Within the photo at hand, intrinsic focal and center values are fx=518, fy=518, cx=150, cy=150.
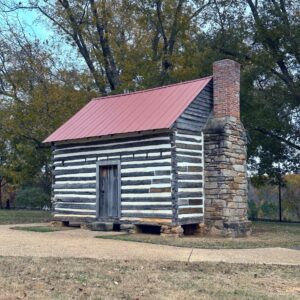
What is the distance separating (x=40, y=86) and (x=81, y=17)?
192 inches

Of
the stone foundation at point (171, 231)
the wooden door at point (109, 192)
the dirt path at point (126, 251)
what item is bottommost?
the dirt path at point (126, 251)

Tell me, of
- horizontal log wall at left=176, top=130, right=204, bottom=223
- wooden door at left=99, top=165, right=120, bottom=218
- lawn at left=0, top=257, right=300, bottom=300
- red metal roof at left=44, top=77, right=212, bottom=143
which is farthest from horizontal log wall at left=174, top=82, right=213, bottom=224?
lawn at left=0, top=257, right=300, bottom=300

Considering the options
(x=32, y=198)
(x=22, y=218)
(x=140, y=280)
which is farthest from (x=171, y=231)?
(x=32, y=198)

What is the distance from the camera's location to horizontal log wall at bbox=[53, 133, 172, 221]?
17688mm

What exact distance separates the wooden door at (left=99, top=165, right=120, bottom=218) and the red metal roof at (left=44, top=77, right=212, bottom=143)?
145 cm

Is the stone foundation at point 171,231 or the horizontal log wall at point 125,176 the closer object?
the stone foundation at point 171,231

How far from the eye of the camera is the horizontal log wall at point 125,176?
17688 millimetres

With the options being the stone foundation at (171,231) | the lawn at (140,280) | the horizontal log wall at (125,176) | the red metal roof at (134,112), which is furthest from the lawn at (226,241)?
the lawn at (140,280)

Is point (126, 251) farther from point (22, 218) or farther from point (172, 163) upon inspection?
point (22, 218)

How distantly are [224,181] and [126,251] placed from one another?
6138 mm

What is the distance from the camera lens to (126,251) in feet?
42.9

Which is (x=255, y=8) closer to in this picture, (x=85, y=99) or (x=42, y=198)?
(x=85, y=99)

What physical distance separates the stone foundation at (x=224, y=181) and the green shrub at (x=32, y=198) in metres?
21.9

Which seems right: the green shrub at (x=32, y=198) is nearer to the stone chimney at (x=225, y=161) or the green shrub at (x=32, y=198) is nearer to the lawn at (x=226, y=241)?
the stone chimney at (x=225, y=161)
